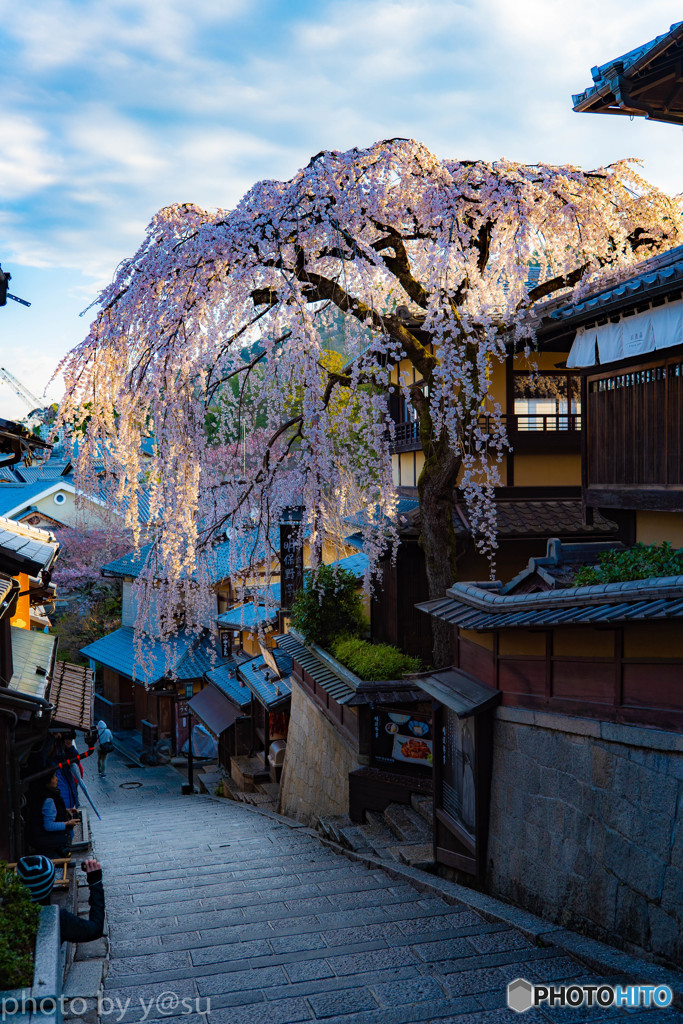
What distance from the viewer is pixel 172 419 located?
432 inches

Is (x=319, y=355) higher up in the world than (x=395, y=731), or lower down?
higher up

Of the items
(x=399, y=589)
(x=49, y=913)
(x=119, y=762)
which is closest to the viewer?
(x=49, y=913)

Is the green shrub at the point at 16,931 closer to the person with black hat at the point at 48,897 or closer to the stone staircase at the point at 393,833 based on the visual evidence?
the person with black hat at the point at 48,897

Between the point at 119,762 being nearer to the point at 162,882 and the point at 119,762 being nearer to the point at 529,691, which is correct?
the point at 162,882

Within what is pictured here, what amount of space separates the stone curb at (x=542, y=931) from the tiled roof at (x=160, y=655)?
58.1 feet

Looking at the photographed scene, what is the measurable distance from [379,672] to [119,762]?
1933 centimetres

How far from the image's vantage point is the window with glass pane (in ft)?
54.2

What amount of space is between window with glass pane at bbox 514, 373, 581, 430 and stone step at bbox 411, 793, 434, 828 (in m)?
7.98

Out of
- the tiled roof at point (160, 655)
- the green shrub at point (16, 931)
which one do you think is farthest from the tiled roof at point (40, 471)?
the green shrub at point (16, 931)

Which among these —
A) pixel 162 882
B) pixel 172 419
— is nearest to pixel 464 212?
pixel 172 419

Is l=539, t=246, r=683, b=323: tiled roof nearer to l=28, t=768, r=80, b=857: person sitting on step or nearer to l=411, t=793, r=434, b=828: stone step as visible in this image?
l=411, t=793, r=434, b=828: stone step

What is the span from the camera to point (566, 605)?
7168 millimetres

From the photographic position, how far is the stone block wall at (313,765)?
15129mm

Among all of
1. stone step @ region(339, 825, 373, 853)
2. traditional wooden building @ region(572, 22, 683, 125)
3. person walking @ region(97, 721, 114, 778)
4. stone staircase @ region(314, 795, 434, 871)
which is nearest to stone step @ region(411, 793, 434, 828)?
stone staircase @ region(314, 795, 434, 871)
